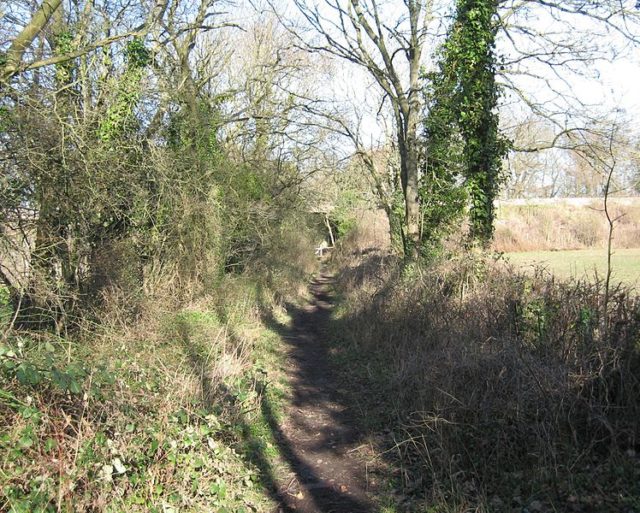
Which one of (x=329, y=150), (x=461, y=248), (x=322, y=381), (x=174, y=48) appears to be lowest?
(x=322, y=381)

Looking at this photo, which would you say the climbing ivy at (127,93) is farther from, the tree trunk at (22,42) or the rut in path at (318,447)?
the rut in path at (318,447)

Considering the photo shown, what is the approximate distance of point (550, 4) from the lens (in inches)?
514

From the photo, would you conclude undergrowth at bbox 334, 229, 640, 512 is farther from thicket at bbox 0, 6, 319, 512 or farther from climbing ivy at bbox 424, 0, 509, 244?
climbing ivy at bbox 424, 0, 509, 244

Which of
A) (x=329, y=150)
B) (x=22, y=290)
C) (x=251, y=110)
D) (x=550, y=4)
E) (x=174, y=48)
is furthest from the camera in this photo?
(x=329, y=150)

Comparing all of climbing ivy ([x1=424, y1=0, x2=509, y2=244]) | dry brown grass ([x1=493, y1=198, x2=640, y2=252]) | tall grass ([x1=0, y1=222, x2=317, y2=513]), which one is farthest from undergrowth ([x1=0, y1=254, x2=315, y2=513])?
dry brown grass ([x1=493, y1=198, x2=640, y2=252])

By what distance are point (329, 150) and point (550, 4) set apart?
33.5 ft

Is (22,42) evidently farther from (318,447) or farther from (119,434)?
(318,447)

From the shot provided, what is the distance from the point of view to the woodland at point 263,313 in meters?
4.70

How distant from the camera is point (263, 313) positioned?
14898mm

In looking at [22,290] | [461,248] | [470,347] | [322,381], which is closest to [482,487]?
[470,347]

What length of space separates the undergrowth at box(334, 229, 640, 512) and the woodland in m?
0.03

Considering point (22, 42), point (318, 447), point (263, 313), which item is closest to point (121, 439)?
point (318, 447)

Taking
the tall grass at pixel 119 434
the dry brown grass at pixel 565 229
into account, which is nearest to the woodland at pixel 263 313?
the tall grass at pixel 119 434

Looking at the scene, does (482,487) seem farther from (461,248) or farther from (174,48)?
(174,48)
